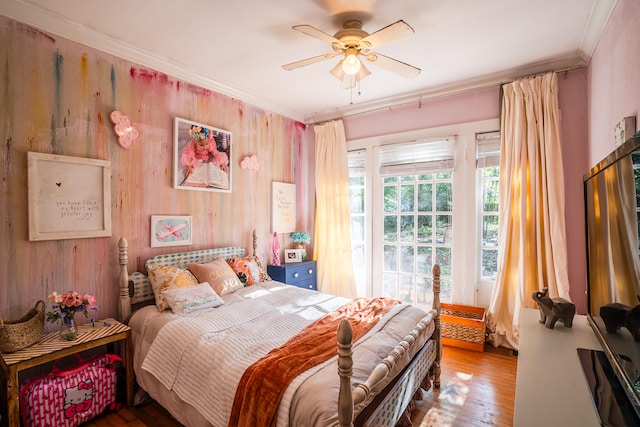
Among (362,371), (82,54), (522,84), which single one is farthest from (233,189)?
(522,84)

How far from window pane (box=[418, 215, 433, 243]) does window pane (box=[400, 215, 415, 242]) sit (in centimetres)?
9

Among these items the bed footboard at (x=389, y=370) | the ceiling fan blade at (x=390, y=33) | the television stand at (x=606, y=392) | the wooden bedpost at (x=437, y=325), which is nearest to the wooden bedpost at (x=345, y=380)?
the bed footboard at (x=389, y=370)

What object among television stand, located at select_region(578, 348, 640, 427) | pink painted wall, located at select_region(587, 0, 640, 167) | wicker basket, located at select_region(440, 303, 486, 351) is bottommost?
wicker basket, located at select_region(440, 303, 486, 351)

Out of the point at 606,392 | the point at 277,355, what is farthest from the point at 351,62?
the point at 606,392

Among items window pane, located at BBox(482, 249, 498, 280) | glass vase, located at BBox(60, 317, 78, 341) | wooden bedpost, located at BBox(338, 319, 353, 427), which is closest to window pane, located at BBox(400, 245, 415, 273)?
window pane, located at BBox(482, 249, 498, 280)

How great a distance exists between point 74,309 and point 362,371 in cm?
192

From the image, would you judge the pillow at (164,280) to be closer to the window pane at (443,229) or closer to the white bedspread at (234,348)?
the white bedspread at (234,348)

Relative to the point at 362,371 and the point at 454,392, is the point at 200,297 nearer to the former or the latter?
the point at 362,371

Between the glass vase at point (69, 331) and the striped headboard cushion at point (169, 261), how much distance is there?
468 millimetres

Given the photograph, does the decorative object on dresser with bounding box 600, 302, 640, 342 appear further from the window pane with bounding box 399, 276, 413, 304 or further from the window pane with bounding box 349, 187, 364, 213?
the window pane with bounding box 349, 187, 364, 213

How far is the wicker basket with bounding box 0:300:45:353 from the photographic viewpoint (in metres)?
1.83

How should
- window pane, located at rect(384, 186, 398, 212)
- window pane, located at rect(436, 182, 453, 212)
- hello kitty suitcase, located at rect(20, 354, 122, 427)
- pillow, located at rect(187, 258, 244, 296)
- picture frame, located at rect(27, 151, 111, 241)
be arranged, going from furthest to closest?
window pane, located at rect(384, 186, 398, 212) < window pane, located at rect(436, 182, 453, 212) < pillow, located at rect(187, 258, 244, 296) < picture frame, located at rect(27, 151, 111, 241) < hello kitty suitcase, located at rect(20, 354, 122, 427)

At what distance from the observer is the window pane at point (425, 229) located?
11.9 feet

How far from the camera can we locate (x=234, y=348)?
6.01ft
